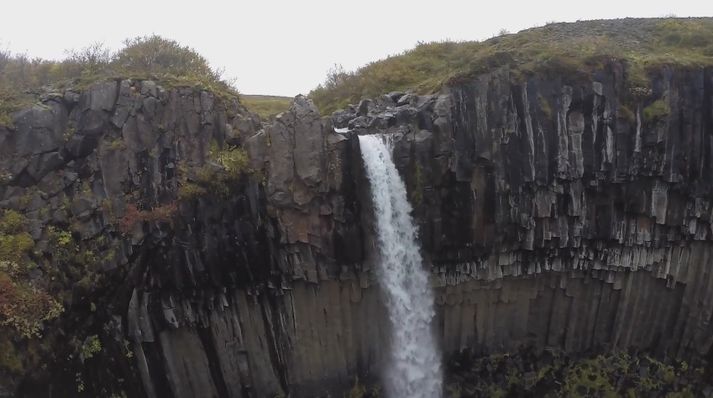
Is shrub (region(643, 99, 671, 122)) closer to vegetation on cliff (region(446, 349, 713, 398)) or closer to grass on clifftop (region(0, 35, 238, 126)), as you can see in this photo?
vegetation on cliff (region(446, 349, 713, 398))

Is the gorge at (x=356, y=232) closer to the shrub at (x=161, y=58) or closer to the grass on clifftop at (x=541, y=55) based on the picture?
the grass on clifftop at (x=541, y=55)

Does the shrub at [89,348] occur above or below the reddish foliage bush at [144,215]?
below

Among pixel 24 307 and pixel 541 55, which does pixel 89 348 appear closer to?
pixel 24 307

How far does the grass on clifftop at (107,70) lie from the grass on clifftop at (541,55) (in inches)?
267

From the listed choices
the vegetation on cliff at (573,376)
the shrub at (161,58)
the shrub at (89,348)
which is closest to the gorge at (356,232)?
the shrub at (89,348)

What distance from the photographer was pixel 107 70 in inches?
709

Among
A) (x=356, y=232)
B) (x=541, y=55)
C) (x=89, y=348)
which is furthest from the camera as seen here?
(x=541, y=55)

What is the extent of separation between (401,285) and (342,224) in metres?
2.93

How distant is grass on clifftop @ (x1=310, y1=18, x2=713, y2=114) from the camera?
63.8ft

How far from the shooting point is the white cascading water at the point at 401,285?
Result: 712 inches

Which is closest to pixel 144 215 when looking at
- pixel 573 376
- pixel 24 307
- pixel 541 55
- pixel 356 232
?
pixel 24 307

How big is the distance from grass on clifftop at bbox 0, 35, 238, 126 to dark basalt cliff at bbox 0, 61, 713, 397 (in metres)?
0.63

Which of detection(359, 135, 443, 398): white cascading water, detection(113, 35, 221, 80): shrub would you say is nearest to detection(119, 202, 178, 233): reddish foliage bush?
detection(113, 35, 221, 80): shrub

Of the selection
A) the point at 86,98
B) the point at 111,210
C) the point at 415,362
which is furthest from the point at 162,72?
the point at 415,362
